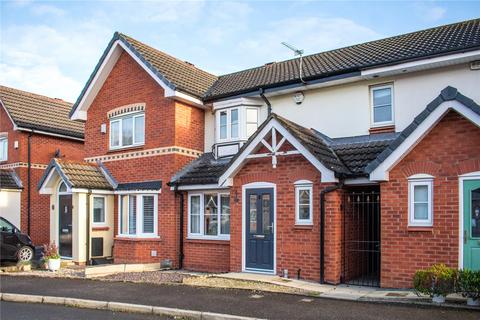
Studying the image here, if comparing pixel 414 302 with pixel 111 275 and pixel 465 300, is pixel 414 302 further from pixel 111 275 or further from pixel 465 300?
pixel 111 275

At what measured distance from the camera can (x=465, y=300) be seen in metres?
8.84

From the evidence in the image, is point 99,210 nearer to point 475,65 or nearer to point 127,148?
point 127,148

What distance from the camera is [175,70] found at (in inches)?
667

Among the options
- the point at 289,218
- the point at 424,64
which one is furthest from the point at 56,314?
the point at 424,64

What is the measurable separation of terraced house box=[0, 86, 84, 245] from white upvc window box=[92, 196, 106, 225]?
5.74m

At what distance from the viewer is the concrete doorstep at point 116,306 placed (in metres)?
8.38

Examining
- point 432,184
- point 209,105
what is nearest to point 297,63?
point 209,105

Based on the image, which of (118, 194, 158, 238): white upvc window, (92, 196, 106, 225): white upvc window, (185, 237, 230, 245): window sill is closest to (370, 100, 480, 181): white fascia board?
(185, 237, 230, 245): window sill

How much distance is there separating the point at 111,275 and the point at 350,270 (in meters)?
6.69

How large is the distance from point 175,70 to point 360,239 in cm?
883

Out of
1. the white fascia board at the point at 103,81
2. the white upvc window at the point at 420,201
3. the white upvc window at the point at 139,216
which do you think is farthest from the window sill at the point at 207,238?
the white upvc window at the point at 420,201

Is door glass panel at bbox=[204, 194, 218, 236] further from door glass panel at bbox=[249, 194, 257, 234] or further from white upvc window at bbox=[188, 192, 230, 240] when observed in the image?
door glass panel at bbox=[249, 194, 257, 234]

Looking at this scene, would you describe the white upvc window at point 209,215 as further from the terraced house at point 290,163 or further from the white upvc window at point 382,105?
the white upvc window at point 382,105

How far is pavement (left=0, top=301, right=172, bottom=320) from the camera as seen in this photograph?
865 centimetres
